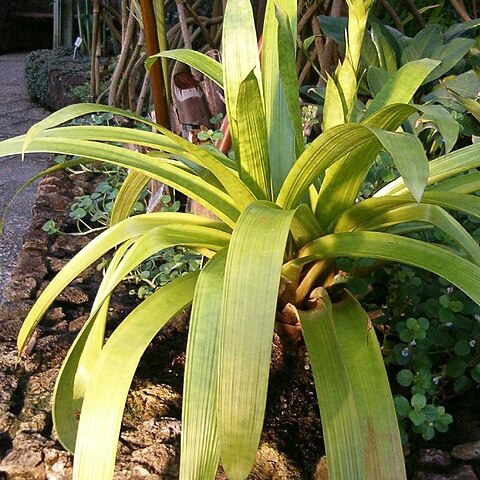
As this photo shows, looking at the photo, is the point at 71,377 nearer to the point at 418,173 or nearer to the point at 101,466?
the point at 101,466

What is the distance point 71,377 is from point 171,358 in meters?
0.33

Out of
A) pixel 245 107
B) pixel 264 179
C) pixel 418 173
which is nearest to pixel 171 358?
pixel 264 179

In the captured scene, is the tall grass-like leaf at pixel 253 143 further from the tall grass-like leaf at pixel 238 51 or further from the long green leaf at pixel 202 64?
the long green leaf at pixel 202 64

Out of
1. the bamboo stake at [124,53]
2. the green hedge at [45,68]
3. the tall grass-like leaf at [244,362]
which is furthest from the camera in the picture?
the green hedge at [45,68]

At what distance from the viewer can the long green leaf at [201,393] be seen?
693mm

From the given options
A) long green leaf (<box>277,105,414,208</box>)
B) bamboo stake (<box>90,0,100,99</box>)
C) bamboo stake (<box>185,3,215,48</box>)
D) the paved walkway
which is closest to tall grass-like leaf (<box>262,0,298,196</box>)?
long green leaf (<box>277,105,414,208</box>)

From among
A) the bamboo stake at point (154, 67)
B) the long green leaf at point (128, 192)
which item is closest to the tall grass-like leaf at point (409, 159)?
the long green leaf at point (128, 192)

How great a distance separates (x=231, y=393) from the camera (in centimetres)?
62

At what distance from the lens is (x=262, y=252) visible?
688 millimetres

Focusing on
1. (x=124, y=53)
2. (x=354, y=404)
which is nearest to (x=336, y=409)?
(x=354, y=404)

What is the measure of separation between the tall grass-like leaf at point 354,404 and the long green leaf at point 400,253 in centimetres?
10

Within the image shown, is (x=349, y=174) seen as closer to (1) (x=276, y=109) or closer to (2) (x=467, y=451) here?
(1) (x=276, y=109)

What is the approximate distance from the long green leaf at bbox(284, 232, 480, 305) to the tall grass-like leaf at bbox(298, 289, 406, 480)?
0.34ft

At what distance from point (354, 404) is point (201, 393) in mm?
187
